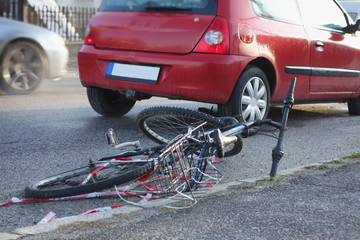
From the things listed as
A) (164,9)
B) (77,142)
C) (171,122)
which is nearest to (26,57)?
(164,9)

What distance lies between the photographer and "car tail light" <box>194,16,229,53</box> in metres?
6.50

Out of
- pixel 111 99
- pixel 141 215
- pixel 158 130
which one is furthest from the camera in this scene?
pixel 111 99

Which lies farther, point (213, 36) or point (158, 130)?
point (213, 36)

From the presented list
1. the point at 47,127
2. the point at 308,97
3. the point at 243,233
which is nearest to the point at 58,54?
the point at 47,127

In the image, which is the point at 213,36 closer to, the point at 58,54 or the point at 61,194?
the point at 61,194

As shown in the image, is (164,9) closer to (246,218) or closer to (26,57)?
(246,218)

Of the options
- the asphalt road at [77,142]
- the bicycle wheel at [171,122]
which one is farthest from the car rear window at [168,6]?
the bicycle wheel at [171,122]

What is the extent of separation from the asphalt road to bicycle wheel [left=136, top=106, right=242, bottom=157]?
0.15m

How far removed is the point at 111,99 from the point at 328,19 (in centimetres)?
269

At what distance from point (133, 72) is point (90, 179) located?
2.72 meters

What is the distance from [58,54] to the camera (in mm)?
10203

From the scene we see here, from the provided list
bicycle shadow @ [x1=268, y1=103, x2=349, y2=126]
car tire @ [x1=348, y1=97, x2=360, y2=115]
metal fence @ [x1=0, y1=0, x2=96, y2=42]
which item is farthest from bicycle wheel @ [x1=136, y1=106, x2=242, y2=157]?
metal fence @ [x1=0, y1=0, x2=96, y2=42]

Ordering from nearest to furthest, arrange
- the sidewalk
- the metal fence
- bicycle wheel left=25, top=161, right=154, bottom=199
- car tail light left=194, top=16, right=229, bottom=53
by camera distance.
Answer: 1. the sidewalk
2. bicycle wheel left=25, top=161, right=154, bottom=199
3. car tail light left=194, top=16, right=229, bottom=53
4. the metal fence

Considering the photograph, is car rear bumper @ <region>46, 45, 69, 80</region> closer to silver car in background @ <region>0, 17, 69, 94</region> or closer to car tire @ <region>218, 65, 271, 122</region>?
silver car in background @ <region>0, 17, 69, 94</region>
